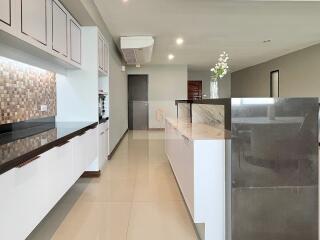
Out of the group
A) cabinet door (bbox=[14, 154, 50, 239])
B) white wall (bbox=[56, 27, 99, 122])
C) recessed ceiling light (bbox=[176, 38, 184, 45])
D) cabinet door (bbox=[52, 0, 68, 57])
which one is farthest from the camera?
recessed ceiling light (bbox=[176, 38, 184, 45])

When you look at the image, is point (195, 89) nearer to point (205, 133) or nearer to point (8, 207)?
point (205, 133)

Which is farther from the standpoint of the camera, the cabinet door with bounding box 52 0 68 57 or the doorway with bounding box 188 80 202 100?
the doorway with bounding box 188 80 202 100

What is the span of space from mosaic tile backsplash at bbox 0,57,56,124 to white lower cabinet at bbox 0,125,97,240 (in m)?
0.64

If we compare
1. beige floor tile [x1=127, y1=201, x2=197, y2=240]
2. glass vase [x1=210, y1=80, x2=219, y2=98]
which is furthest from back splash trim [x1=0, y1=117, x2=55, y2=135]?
glass vase [x1=210, y1=80, x2=219, y2=98]

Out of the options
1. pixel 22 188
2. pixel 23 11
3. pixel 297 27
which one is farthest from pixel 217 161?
pixel 297 27

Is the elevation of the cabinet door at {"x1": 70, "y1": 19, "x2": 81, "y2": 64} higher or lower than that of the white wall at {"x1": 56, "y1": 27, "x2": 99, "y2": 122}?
higher

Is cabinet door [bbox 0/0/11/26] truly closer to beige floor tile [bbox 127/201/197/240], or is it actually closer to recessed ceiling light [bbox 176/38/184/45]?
beige floor tile [bbox 127/201/197/240]

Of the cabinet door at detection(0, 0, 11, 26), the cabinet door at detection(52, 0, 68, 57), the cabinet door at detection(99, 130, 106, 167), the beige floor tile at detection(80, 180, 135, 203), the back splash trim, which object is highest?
the cabinet door at detection(52, 0, 68, 57)

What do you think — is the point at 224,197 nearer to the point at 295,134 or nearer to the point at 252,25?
the point at 295,134

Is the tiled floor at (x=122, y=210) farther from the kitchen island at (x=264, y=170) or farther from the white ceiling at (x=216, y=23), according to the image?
the white ceiling at (x=216, y=23)

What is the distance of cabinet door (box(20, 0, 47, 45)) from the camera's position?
2178 mm

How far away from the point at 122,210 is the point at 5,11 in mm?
2098

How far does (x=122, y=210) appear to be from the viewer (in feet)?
9.45

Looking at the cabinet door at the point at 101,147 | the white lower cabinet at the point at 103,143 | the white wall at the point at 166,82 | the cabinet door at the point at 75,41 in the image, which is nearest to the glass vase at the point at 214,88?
the white wall at the point at 166,82
